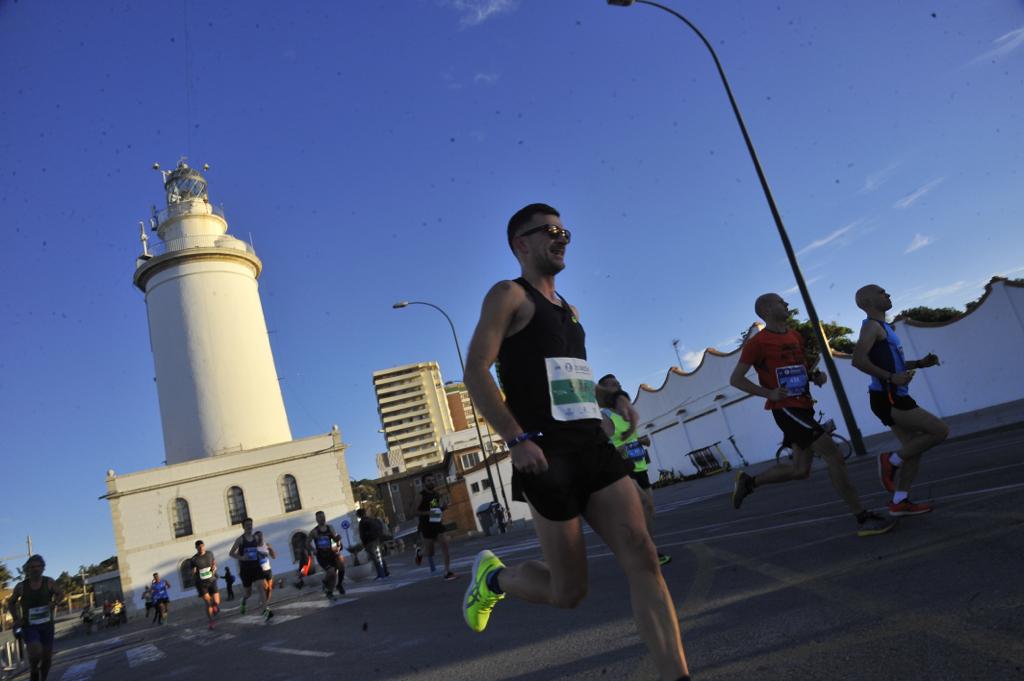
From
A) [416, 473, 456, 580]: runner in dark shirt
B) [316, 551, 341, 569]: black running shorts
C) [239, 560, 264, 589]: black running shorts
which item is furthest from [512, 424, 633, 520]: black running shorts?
[239, 560, 264, 589]: black running shorts

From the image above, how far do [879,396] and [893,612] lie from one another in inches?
105

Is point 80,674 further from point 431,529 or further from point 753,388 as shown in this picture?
point 753,388

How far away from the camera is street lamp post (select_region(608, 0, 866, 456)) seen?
13.8 meters

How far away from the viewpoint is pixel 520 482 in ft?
8.93

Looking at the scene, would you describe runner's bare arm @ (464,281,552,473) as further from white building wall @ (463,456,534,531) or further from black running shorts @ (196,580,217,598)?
white building wall @ (463,456,534,531)

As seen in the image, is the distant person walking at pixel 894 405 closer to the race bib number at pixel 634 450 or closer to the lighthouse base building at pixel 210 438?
the race bib number at pixel 634 450

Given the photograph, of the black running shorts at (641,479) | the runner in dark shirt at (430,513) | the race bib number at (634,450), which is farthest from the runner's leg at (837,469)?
the runner in dark shirt at (430,513)

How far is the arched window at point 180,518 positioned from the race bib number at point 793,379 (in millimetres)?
42353

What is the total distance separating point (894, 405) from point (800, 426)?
2.43 feet

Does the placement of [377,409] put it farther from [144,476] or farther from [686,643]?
[686,643]

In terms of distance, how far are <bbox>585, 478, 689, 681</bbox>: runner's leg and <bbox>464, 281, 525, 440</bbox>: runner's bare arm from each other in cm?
48

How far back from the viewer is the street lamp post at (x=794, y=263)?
45.3 ft

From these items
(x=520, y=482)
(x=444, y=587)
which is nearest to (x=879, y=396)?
(x=520, y=482)

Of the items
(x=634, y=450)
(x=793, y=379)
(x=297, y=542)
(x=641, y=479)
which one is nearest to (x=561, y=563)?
(x=793, y=379)
